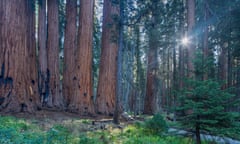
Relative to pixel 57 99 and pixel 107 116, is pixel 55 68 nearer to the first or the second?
pixel 57 99

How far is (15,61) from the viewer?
8.02 metres

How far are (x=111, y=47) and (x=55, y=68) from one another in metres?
2.73

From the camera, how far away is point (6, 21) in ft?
26.3

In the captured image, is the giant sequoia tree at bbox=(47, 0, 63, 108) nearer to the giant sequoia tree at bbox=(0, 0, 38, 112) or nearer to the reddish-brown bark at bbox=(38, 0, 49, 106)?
the reddish-brown bark at bbox=(38, 0, 49, 106)

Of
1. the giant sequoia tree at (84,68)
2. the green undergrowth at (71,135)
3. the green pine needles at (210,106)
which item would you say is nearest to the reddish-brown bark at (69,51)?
the giant sequoia tree at (84,68)

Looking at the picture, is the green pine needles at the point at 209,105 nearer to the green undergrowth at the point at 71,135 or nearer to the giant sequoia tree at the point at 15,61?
the green undergrowth at the point at 71,135

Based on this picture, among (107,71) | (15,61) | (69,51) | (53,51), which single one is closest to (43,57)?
(53,51)

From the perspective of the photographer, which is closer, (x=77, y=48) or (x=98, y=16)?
(x=77, y=48)

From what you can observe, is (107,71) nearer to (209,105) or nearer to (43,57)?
(43,57)

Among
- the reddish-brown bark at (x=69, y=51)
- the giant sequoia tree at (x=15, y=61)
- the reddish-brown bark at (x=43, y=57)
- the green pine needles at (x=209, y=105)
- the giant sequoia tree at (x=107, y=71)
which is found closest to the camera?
the green pine needles at (x=209, y=105)

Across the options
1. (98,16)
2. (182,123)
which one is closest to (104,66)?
(182,123)

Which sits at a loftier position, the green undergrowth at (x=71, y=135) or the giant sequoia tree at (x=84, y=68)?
the giant sequoia tree at (x=84, y=68)

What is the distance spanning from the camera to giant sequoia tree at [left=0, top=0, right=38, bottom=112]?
767cm

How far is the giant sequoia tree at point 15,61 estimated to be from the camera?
302 inches
